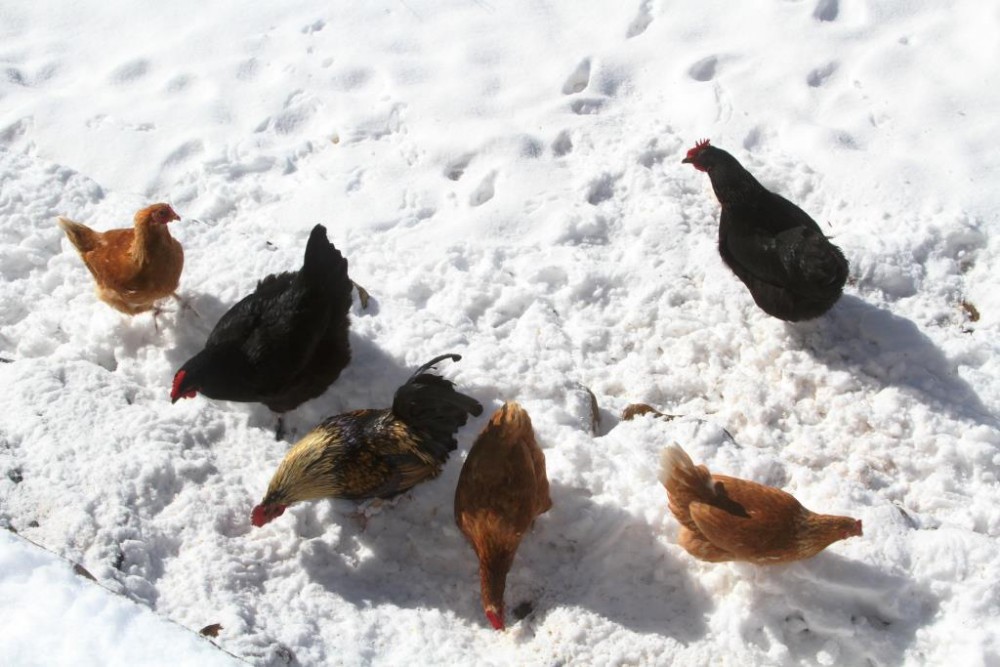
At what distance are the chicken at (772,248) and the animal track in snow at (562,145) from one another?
3.88 ft

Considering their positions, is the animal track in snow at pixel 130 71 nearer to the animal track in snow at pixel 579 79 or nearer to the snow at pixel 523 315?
the snow at pixel 523 315

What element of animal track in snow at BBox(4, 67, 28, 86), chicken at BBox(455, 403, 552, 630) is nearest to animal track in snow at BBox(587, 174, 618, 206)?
chicken at BBox(455, 403, 552, 630)

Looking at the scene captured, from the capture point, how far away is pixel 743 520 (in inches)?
134

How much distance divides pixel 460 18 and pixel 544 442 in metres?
3.97

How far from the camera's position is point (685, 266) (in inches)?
194

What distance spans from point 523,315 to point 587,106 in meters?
1.94

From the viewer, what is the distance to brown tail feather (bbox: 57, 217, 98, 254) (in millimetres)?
4707

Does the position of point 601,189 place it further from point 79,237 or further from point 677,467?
point 79,237

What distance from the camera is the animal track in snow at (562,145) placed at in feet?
18.4

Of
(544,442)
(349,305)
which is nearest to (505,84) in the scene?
(349,305)

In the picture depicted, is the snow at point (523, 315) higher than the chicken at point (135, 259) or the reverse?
the reverse

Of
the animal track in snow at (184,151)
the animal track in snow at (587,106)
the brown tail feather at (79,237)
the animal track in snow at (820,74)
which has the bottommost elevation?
Answer: the animal track in snow at (820,74)

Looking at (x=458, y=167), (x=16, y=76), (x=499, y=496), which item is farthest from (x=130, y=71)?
(x=499, y=496)

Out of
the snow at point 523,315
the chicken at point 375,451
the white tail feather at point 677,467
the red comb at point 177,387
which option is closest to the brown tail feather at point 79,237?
the snow at point 523,315
